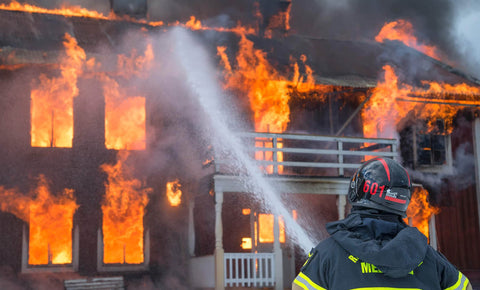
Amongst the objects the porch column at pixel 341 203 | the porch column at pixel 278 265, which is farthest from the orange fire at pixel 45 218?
the porch column at pixel 341 203

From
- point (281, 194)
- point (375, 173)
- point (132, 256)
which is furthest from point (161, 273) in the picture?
point (375, 173)

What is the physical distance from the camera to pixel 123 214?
15.4 meters

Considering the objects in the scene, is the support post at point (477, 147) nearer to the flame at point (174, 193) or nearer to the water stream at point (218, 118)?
the water stream at point (218, 118)

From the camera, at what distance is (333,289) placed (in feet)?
8.70

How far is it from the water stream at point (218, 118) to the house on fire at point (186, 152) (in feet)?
0.38

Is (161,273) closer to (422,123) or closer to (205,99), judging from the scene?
(205,99)

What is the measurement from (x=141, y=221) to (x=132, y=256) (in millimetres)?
875

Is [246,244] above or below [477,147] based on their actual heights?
below

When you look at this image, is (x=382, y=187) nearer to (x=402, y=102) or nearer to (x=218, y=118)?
(x=218, y=118)

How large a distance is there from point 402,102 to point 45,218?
9796mm

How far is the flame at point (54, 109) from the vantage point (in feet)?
50.1

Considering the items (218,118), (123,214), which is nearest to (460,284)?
(123,214)

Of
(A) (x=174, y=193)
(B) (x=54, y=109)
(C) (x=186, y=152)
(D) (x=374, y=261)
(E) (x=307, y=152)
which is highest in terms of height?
(B) (x=54, y=109)

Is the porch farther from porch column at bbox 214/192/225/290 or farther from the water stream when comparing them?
the water stream
